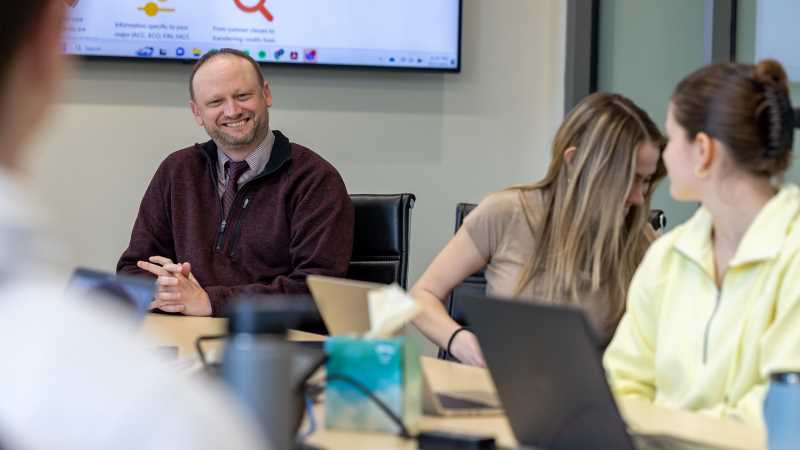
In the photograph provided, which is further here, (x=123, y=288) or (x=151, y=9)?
(x=151, y=9)

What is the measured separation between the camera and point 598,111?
2670mm

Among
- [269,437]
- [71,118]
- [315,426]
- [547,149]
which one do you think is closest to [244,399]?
[269,437]

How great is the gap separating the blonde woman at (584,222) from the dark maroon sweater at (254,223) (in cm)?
51

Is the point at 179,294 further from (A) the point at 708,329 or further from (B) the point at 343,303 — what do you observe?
(A) the point at 708,329

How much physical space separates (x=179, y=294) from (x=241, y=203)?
0.50 m

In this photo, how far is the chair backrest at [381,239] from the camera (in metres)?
3.15

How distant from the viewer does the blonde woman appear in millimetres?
2641

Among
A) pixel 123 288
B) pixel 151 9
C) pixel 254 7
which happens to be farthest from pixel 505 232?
pixel 151 9

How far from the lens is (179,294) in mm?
2867

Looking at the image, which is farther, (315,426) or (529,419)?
(315,426)

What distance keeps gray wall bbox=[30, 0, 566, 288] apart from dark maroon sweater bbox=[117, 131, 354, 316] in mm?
724

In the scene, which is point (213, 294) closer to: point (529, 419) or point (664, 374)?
point (664, 374)

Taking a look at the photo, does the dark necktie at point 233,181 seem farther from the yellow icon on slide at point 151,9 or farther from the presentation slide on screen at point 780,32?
the presentation slide on screen at point 780,32

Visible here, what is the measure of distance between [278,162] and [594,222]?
107 centimetres
